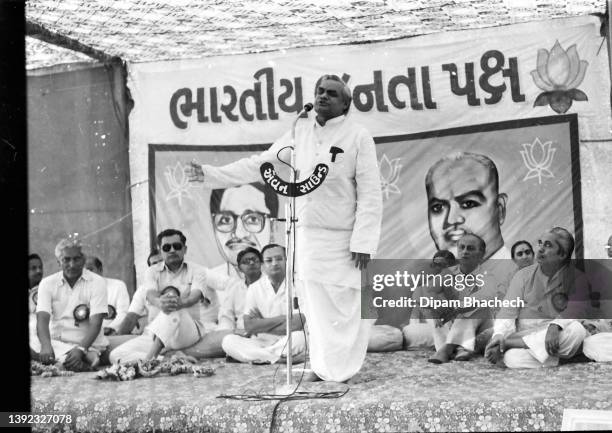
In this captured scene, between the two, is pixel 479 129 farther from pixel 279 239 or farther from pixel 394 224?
pixel 279 239

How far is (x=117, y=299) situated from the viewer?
513 centimetres

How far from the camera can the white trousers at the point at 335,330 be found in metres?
4.14

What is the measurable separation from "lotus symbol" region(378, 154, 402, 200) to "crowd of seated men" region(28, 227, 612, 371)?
53 centimetres

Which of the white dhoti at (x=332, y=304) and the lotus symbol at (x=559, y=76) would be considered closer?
the white dhoti at (x=332, y=304)

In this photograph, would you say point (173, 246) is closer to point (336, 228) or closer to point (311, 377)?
point (336, 228)

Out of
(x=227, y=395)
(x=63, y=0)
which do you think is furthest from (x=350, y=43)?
(x=227, y=395)

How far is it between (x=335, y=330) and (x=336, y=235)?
1.76 ft

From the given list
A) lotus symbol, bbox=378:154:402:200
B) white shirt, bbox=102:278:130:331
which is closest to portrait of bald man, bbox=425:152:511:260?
lotus symbol, bbox=378:154:402:200

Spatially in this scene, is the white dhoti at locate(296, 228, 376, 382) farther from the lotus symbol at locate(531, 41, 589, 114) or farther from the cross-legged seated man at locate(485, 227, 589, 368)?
the lotus symbol at locate(531, 41, 589, 114)

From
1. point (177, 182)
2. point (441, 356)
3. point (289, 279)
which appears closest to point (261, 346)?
point (289, 279)

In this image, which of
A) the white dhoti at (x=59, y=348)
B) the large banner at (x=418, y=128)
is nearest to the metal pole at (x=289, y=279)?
the large banner at (x=418, y=128)

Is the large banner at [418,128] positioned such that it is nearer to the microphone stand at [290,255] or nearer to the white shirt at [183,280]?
the white shirt at [183,280]

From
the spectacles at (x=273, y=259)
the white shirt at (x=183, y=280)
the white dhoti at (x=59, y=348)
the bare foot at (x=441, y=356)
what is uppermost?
the spectacles at (x=273, y=259)

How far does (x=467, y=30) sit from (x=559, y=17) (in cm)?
55
